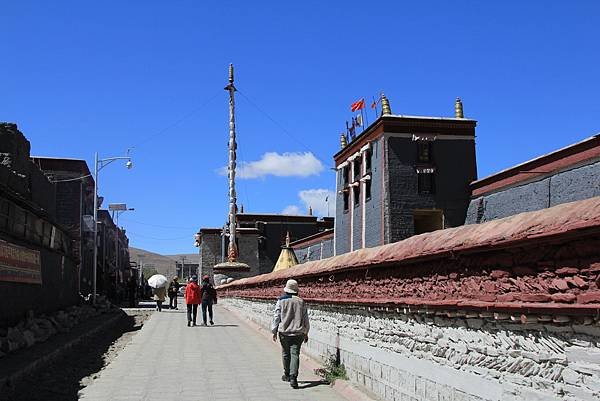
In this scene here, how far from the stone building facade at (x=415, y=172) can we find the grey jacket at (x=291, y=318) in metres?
22.6

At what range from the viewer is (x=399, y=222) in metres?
33.3

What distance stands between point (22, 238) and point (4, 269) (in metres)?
2.15

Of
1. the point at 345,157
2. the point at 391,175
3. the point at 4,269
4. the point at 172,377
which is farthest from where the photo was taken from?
the point at 345,157

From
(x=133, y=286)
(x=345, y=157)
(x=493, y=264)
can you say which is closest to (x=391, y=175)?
(x=345, y=157)

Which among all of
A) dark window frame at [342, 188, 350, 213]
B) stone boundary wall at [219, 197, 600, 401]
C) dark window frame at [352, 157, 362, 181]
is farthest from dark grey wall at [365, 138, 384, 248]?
stone boundary wall at [219, 197, 600, 401]

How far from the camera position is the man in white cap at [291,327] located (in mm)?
10164

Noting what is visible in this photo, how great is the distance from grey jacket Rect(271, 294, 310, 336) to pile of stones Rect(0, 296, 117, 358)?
452 cm

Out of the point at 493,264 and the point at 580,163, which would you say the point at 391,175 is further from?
the point at 493,264

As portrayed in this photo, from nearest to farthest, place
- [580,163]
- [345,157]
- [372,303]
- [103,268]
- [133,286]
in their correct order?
[372,303], [580,163], [345,157], [133,286], [103,268]

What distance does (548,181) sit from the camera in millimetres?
22891

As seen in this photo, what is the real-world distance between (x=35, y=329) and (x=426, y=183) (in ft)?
76.3

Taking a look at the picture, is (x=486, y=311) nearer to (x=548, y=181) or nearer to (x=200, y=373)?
(x=200, y=373)

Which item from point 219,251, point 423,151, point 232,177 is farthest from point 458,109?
point 219,251

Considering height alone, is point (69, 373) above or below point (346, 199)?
below
